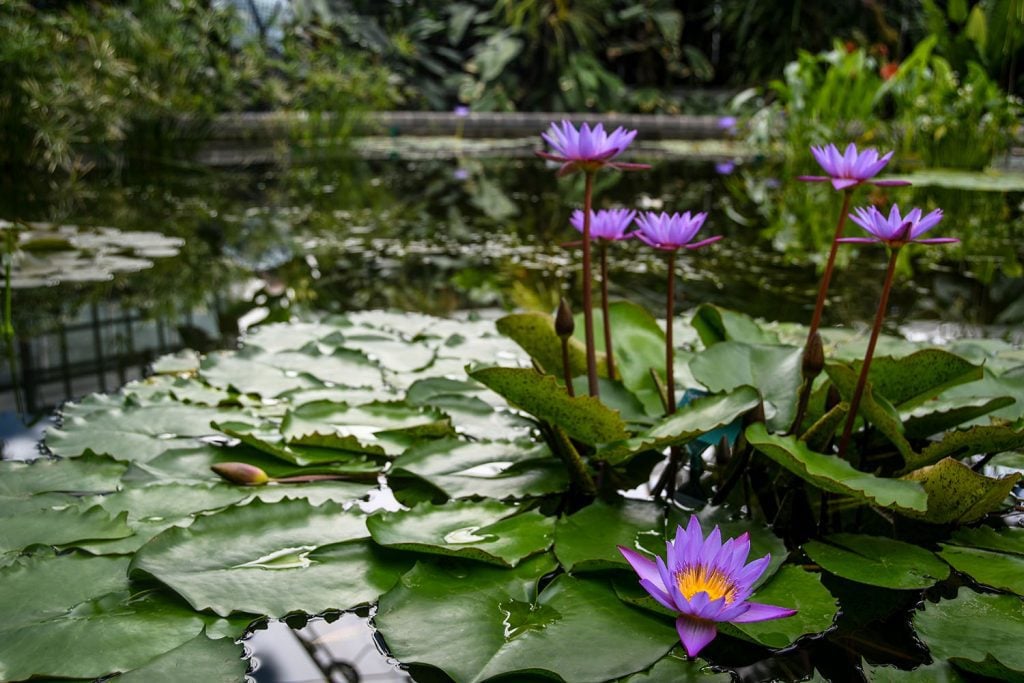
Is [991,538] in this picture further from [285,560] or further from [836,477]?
[285,560]

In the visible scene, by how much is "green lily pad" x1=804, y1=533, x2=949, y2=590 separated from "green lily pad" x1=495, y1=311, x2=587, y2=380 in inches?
15.4

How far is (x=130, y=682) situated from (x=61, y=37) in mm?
4189

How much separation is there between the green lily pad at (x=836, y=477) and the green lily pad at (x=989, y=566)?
0.10 metres

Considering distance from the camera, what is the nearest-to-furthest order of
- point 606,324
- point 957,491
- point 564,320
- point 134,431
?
point 957,491
point 564,320
point 606,324
point 134,431

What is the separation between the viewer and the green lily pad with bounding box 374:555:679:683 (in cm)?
73

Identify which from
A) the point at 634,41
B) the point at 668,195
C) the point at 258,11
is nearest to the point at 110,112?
the point at 668,195

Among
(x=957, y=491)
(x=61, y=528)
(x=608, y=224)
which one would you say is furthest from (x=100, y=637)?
(x=957, y=491)

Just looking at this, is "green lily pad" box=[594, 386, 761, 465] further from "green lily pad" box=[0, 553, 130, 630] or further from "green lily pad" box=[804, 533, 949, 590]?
"green lily pad" box=[0, 553, 130, 630]

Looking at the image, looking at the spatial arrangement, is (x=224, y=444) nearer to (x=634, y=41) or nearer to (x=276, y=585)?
(x=276, y=585)

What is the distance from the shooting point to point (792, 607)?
816mm

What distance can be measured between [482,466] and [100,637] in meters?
0.52

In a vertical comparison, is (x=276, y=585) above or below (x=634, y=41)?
below

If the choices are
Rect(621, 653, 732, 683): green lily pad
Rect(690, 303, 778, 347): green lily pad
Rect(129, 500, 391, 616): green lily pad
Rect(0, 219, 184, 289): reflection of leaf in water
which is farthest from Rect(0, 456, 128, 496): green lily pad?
Rect(0, 219, 184, 289): reflection of leaf in water

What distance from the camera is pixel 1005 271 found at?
102 inches
